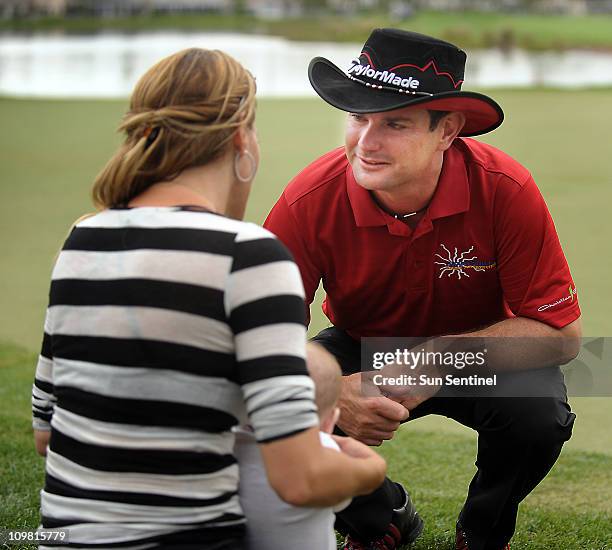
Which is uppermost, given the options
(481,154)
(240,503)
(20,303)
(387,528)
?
(481,154)

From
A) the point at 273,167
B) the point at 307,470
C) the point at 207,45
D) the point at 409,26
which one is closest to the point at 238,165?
the point at 307,470

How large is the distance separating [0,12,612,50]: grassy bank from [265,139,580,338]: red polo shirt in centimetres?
1456

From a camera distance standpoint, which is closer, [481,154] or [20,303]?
[481,154]

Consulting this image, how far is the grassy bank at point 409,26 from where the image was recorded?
17906mm

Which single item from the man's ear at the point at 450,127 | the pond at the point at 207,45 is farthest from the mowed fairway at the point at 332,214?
the pond at the point at 207,45

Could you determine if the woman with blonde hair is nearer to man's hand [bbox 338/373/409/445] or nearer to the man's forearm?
man's hand [bbox 338/373/409/445]

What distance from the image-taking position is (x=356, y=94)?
2443mm

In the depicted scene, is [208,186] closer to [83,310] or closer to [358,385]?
[83,310]

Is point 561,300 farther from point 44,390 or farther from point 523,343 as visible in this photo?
point 44,390

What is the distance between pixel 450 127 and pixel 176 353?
1.21 m

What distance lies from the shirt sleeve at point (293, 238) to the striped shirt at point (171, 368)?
92 cm

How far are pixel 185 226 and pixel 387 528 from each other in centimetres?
125

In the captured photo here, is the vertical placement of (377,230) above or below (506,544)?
above

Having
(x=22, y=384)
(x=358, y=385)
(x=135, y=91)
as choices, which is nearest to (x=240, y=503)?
(x=135, y=91)
